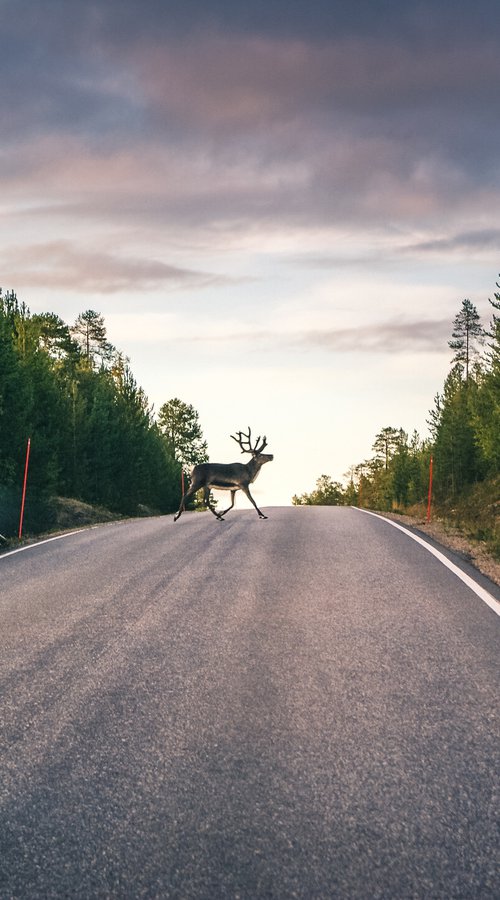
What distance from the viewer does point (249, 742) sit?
4.35m

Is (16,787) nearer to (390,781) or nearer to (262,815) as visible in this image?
(262,815)

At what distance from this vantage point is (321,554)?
1177 centimetres

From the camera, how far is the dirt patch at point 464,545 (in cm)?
1106

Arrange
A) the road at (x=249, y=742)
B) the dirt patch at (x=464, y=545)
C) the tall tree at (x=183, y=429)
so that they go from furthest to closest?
the tall tree at (x=183, y=429) < the dirt patch at (x=464, y=545) < the road at (x=249, y=742)

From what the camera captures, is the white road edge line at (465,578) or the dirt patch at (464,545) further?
the dirt patch at (464,545)

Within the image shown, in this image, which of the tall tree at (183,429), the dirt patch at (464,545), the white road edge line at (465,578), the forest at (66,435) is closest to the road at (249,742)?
the white road edge line at (465,578)

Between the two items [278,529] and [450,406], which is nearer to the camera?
[278,529]

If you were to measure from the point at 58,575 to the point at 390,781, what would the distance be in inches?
291

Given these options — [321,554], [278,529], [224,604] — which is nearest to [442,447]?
[278,529]

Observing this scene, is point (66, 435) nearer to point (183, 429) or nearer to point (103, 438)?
point (103, 438)

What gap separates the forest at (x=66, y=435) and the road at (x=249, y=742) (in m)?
9.98

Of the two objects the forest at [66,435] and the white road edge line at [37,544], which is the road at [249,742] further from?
the forest at [66,435]

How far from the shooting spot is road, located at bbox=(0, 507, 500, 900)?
305 centimetres

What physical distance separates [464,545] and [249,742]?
10.7 metres
